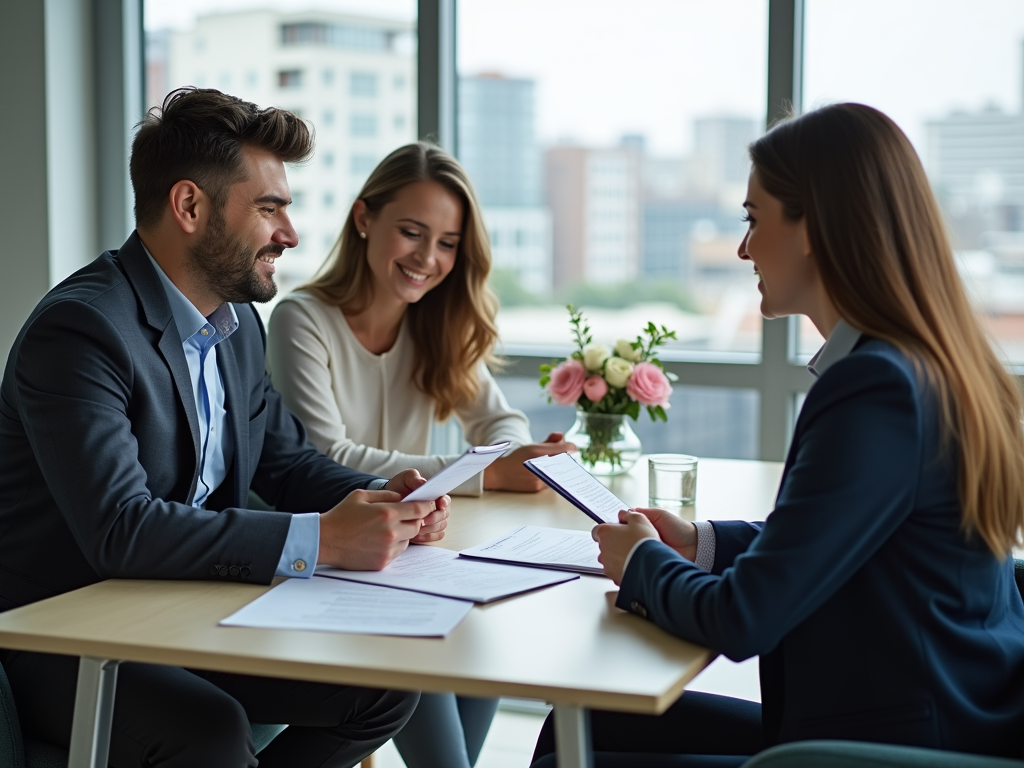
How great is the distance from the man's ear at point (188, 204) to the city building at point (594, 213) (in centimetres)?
163

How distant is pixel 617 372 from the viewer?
2.37m

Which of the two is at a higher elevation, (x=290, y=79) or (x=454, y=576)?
Answer: (x=290, y=79)

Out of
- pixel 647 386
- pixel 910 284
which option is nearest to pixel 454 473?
pixel 910 284

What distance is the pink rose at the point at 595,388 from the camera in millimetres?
2373

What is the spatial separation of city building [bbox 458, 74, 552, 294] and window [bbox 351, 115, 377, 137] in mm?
326

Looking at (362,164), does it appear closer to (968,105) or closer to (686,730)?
(968,105)

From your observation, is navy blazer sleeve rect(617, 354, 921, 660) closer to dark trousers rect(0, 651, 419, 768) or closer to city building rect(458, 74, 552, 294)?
dark trousers rect(0, 651, 419, 768)

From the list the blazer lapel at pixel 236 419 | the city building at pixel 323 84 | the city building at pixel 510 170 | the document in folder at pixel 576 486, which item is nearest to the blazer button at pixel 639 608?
the document in folder at pixel 576 486

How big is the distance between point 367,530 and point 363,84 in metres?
2.41

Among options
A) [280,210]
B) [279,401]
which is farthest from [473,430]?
[280,210]

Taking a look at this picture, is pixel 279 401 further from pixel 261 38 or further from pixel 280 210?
pixel 261 38

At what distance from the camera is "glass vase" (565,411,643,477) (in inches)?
95.7

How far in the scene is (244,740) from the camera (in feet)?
5.12

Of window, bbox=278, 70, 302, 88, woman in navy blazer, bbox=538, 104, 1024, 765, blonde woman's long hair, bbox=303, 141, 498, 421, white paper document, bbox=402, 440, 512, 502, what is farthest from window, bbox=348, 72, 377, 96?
woman in navy blazer, bbox=538, 104, 1024, 765
